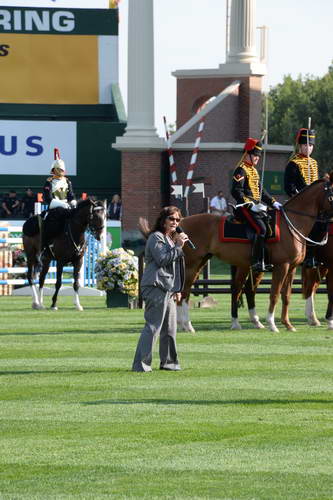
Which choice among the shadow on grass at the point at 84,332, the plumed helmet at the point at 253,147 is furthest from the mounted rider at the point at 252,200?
the shadow on grass at the point at 84,332

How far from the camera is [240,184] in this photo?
880 inches

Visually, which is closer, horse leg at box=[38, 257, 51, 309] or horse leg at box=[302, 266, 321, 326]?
horse leg at box=[302, 266, 321, 326]

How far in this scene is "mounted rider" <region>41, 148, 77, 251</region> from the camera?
27.7 metres

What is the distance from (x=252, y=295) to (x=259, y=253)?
1.20 m

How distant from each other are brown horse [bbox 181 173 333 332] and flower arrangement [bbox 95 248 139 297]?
525cm

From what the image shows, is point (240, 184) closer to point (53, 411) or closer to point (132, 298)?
point (132, 298)

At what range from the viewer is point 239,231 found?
73.7ft

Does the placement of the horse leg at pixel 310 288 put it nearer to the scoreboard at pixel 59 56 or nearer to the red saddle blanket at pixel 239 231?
the red saddle blanket at pixel 239 231

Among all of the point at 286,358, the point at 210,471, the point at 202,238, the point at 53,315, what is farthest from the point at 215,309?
the point at 210,471

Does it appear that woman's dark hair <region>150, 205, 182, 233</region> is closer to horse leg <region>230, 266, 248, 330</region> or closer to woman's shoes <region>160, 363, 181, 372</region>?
woman's shoes <region>160, 363, 181, 372</region>

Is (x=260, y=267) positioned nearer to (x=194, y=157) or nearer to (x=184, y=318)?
(x=184, y=318)

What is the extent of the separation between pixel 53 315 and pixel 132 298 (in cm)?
277

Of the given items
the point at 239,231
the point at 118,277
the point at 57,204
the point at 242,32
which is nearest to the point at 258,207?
the point at 239,231

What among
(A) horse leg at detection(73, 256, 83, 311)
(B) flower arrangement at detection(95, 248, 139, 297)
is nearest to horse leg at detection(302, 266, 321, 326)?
(B) flower arrangement at detection(95, 248, 139, 297)
